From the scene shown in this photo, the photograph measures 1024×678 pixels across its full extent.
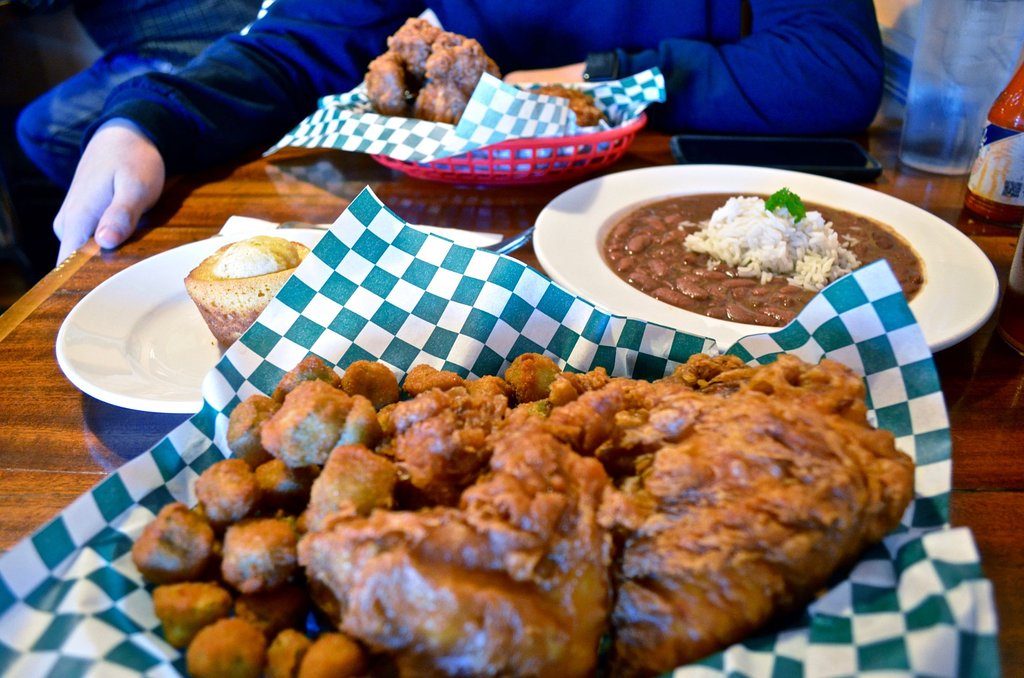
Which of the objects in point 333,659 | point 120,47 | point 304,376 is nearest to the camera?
point 333,659

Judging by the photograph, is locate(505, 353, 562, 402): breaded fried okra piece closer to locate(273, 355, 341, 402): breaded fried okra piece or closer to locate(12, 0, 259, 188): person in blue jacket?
locate(273, 355, 341, 402): breaded fried okra piece

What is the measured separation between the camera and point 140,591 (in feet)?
3.22

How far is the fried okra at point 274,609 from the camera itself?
95 cm

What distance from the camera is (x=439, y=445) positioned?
104 centimetres

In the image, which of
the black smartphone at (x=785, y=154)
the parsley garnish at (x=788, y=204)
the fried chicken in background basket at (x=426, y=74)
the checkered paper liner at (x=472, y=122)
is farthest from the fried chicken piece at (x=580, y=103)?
the parsley garnish at (x=788, y=204)

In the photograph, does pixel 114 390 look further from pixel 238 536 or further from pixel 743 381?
pixel 743 381

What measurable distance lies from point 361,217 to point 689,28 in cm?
307

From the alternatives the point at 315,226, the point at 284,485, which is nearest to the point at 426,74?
the point at 315,226

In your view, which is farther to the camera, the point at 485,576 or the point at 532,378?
the point at 532,378

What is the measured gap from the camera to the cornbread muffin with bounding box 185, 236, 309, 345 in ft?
5.94

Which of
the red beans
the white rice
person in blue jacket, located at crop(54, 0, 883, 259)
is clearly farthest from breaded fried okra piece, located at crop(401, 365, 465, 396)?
person in blue jacket, located at crop(54, 0, 883, 259)

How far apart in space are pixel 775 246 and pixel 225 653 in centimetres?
183

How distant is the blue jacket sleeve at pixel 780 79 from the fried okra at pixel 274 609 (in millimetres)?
3043

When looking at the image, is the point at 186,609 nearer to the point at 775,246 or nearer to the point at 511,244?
the point at 511,244
